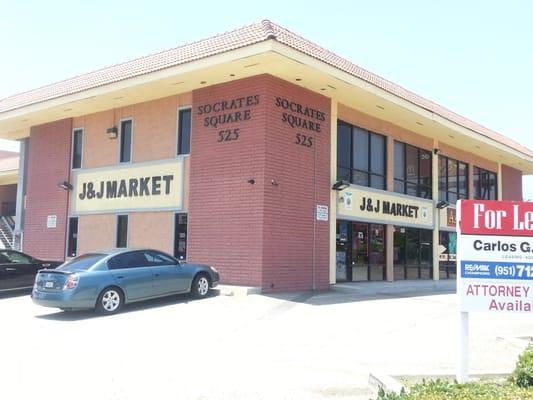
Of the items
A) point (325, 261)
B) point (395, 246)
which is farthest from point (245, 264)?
point (395, 246)

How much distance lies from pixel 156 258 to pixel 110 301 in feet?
5.40

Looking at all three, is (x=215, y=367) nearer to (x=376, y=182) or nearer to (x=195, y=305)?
(x=195, y=305)

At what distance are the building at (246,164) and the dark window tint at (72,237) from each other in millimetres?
39

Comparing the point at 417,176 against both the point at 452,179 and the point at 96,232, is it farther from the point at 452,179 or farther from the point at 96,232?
the point at 96,232

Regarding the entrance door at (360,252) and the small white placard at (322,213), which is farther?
the entrance door at (360,252)

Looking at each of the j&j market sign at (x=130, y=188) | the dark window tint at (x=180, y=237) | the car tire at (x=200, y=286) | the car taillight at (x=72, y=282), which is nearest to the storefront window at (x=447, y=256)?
the dark window tint at (x=180, y=237)

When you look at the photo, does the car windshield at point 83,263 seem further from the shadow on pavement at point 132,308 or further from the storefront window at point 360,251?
the storefront window at point 360,251

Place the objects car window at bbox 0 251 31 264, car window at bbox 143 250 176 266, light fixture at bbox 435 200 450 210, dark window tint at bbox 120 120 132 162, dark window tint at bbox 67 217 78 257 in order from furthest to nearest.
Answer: light fixture at bbox 435 200 450 210 < dark window tint at bbox 67 217 78 257 < dark window tint at bbox 120 120 132 162 < car window at bbox 0 251 31 264 < car window at bbox 143 250 176 266

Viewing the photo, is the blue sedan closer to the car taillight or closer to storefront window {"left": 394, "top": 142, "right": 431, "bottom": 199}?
the car taillight

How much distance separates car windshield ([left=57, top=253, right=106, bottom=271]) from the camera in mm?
12914

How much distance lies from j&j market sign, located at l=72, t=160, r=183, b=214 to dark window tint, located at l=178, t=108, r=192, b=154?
0.50 meters

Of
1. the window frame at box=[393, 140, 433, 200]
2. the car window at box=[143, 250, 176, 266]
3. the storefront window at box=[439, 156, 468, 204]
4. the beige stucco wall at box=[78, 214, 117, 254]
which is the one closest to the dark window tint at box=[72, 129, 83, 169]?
the beige stucco wall at box=[78, 214, 117, 254]

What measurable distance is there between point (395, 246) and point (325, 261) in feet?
15.6

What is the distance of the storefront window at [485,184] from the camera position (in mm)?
28094
